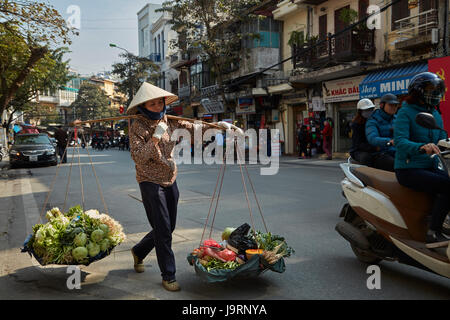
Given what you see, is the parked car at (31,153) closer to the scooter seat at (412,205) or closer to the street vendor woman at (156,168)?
the street vendor woman at (156,168)

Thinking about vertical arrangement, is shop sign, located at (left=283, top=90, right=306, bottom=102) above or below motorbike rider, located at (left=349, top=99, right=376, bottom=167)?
above

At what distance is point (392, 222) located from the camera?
3596 mm

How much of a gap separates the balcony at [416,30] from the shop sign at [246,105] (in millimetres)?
12985

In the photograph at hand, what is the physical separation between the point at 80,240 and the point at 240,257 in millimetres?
1470

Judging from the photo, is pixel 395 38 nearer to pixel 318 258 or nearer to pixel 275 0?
pixel 275 0

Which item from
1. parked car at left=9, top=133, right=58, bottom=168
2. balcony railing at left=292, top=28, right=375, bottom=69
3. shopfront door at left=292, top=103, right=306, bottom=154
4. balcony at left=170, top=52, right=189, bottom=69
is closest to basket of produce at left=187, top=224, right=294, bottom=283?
balcony railing at left=292, top=28, right=375, bottom=69

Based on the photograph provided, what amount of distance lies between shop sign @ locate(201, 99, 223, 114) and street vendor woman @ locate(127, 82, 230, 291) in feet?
100

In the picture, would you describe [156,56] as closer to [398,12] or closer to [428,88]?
[398,12]

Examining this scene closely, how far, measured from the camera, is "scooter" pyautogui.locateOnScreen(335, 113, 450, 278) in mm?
3266

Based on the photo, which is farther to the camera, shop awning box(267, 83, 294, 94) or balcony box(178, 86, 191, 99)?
balcony box(178, 86, 191, 99)

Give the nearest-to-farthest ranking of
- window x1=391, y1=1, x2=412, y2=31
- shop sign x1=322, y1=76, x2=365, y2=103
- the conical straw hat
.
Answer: the conical straw hat, window x1=391, y1=1, x2=412, y2=31, shop sign x1=322, y1=76, x2=365, y2=103

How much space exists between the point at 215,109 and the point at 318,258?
31557 mm

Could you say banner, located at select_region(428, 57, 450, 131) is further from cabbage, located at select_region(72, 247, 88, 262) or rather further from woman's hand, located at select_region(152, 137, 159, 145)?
cabbage, located at select_region(72, 247, 88, 262)

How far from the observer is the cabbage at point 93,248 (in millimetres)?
3777
